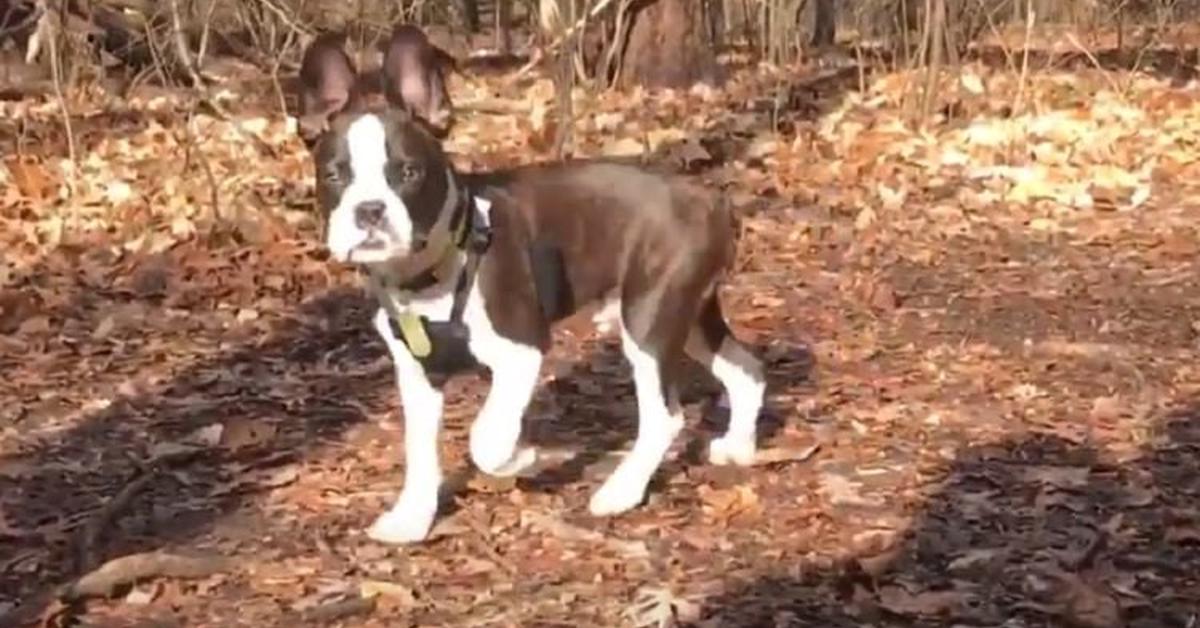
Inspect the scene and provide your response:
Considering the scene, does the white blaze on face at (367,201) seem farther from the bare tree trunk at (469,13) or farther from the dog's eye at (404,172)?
the bare tree trunk at (469,13)

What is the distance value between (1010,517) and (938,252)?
511cm

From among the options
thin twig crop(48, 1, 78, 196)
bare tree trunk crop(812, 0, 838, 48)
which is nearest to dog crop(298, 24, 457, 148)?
thin twig crop(48, 1, 78, 196)

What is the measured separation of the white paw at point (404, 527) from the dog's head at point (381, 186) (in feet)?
2.80

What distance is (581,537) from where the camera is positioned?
6039 mm

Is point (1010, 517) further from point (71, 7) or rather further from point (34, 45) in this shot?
point (34, 45)

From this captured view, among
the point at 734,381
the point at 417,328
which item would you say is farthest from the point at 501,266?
the point at 734,381

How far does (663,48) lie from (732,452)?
11282mm

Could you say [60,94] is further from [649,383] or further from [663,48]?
[663,48]

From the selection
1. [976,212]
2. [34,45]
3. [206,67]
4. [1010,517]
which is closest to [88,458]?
[1010,517]

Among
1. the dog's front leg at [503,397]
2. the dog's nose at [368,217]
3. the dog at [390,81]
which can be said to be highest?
the dog at [390,81]

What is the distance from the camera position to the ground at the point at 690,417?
5613mm

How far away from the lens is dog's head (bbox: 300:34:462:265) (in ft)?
17.4

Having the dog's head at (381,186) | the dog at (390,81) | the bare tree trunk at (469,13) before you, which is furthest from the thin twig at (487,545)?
the bare tree trunk at (469,13)

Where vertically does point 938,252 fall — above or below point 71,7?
below
